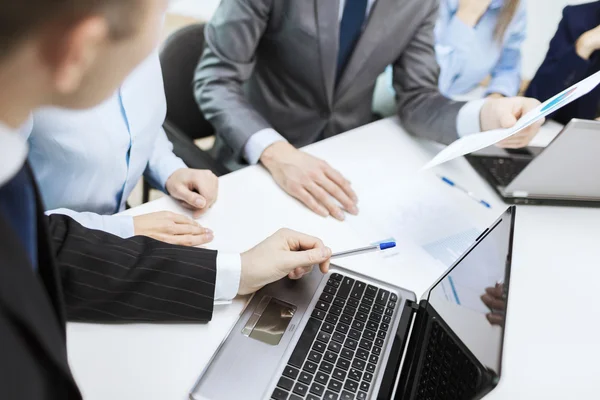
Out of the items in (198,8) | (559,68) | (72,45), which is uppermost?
(72,45)

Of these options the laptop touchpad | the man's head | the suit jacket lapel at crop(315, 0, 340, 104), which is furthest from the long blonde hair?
the man's head

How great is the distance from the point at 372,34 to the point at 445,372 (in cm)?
85

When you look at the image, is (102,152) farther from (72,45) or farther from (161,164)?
(72,45)

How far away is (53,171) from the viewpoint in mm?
769

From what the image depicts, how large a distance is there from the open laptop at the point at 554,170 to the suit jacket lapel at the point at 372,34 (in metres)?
0.36

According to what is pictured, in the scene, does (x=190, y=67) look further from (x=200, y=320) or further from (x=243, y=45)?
(x=200, y=320)

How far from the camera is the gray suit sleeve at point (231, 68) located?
3.61 feet

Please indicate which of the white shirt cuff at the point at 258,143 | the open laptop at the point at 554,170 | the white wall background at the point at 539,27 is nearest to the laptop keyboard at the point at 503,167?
the open laptop at the point at 554,170

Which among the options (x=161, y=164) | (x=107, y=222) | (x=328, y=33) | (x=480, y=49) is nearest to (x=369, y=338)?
(x=107, y=222)

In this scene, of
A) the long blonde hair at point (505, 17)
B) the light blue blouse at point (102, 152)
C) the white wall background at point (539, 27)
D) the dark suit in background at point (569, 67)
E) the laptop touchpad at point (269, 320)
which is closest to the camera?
the laptop touchpad at point (269, 320)

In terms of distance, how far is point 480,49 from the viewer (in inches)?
65.9

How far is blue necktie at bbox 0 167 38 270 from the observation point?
1.24 feet

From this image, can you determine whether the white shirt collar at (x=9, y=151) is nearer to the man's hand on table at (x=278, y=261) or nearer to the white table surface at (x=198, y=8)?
the man's hand on table at (x=278, y=261)

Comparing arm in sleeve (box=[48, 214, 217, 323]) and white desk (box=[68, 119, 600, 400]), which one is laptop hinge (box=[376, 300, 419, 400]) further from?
arm in sleeve (box=[48, 214, 217, 323])
